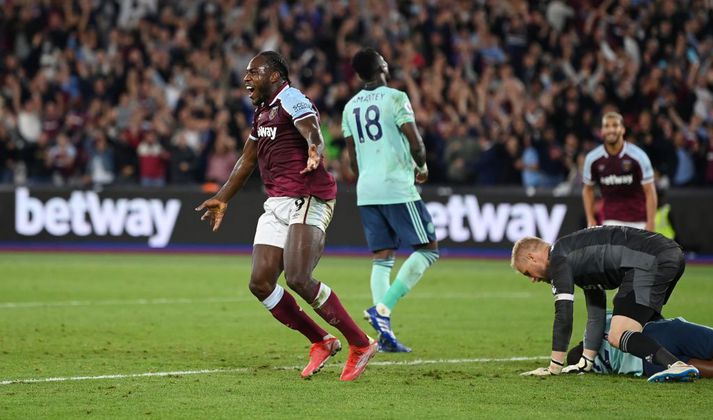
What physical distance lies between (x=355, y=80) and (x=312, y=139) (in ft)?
57.3

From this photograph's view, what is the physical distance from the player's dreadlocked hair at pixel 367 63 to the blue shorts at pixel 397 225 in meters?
1.26

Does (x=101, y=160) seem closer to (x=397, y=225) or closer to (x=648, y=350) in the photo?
(x=397, y=225)

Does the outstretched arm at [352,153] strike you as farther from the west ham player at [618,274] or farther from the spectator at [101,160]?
the spectator at [101,160]

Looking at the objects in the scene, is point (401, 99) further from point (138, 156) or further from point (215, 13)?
point (215, 13)

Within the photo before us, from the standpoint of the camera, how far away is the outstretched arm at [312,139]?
328 inches

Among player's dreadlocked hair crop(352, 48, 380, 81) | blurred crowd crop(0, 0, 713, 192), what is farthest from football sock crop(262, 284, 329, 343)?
blurred crowd crop(0, 0, 713, 192)

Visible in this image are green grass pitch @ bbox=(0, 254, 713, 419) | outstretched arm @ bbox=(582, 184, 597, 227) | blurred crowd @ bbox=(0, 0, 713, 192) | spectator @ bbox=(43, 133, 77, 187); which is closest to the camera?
green grass pitch @ bbox=(0, 254, 713, 419)

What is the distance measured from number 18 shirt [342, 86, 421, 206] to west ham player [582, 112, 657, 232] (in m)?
2.62

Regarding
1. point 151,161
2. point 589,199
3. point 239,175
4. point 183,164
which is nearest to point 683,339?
point 239,175

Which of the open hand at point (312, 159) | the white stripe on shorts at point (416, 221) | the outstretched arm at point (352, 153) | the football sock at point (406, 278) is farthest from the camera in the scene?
A: the outstretched arm at point (352, 153)

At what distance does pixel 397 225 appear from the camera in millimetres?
11219

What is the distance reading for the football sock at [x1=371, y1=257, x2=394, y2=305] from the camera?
1124 cm

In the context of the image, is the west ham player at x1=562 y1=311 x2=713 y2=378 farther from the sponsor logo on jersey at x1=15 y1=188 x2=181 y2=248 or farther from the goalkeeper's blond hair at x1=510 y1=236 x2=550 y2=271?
the sponsor logo on jersey at x1=15 y1=188 x2=181 y2=248

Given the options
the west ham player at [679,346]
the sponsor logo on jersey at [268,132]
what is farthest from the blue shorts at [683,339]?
Result: the sponsor logo on jersey at [268,132]
